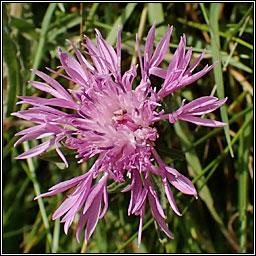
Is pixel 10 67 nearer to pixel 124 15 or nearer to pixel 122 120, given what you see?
pixel 124 15

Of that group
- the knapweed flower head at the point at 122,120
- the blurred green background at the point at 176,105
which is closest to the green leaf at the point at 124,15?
the blurred green background at the point at 176,105

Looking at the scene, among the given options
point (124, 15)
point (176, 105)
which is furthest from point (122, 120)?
point (124, 15)

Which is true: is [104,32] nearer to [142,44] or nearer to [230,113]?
[142,44]

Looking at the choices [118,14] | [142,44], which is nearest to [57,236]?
[142,44]

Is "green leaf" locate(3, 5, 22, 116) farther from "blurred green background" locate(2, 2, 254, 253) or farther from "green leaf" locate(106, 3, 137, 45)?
"green leaf" locate(106, 3, 137, 45)

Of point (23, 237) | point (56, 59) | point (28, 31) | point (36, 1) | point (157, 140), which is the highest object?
point (36, 1)

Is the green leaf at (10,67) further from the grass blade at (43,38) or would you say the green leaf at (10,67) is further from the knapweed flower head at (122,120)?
the knapweed flower head at (122,120)
